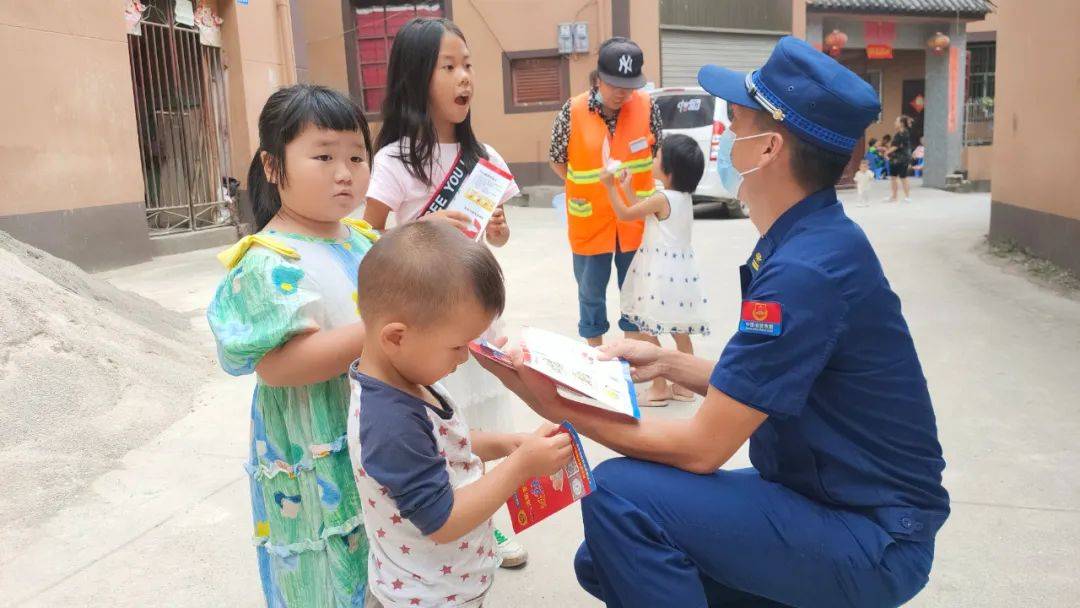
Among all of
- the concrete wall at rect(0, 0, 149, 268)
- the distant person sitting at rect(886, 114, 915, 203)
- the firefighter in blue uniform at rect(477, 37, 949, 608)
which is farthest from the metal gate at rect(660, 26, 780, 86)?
the firefighter in blue uniform at rect(477, 37, 949, 608)

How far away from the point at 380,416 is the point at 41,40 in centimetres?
815

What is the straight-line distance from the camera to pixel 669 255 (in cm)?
433

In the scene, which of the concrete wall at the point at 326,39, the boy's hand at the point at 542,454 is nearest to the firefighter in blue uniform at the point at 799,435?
the boy's hand at the point at 542,454

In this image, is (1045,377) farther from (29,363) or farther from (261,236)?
(29,363)

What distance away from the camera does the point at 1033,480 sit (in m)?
3.24

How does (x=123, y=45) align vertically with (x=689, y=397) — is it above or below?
above

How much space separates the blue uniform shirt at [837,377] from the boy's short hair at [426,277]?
0.56 metres

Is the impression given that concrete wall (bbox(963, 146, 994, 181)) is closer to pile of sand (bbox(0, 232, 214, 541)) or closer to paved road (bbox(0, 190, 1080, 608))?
paved road (bbox(0, 190, 1080, 608))

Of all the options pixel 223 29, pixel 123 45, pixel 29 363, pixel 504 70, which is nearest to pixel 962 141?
pixel 504 70

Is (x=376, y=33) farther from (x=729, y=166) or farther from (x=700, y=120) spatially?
(x=729, y=166)

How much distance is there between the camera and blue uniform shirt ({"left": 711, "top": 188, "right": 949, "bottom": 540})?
5.62ft

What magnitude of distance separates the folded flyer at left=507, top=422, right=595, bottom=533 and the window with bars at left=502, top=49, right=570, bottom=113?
14711 millimetres

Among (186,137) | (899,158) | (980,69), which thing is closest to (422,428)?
(186,137)

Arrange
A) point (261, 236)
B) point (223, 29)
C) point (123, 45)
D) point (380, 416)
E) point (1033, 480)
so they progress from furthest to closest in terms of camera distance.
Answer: point (223, 29), point (123, 45), point (1033, 480), point (261, 236), point (380, 416)
